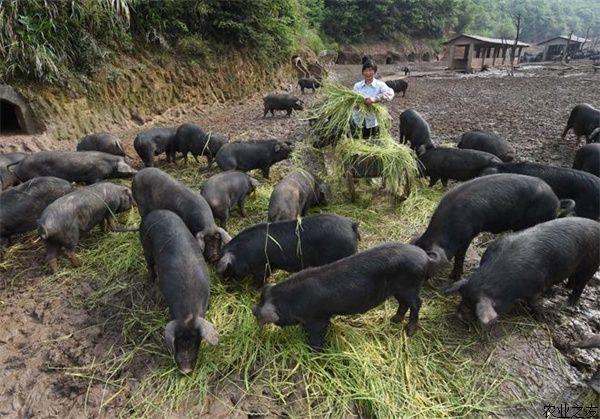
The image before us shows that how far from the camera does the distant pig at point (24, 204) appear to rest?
5.04 meters

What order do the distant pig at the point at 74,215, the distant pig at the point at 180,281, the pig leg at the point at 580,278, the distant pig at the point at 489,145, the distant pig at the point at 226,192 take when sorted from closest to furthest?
the distant pig at the point at 180,281 → the pig leg at the point at 580,278 → the distant pig at the point at 74,215 → the distant pig at the point at 226,192 → the distant pig at the point at 489,145

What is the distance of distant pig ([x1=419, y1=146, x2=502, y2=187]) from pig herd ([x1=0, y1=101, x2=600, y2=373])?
2 centimetres

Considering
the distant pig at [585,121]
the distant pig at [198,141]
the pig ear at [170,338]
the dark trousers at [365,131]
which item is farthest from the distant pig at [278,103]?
the pig ear at [170,338]

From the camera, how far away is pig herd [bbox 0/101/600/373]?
11.4 feet

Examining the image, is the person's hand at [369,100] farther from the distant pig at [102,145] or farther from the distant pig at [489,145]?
the distant pig at [102,145]

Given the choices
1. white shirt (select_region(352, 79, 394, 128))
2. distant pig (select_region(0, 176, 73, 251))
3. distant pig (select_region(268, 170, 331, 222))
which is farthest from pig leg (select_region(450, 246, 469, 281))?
distant pig (select_region(0, 176, 73, 251))

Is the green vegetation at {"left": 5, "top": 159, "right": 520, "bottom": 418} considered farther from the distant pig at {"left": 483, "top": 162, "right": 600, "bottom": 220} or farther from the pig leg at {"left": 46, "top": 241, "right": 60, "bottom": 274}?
the distant pig at {"left": 483, "top": 162, "right": 600, "bottom": 220}

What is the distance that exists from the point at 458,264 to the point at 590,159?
368 centimetres

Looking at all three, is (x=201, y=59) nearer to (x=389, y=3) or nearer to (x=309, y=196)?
(x=309, y=196)

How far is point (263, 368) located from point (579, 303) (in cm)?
332

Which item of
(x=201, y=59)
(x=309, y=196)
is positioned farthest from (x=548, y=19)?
A: (x=309, y=196)

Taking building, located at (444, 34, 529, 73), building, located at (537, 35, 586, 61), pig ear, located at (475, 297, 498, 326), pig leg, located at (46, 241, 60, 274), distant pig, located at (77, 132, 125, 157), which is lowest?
building, located at (537, 35, 586, 61)

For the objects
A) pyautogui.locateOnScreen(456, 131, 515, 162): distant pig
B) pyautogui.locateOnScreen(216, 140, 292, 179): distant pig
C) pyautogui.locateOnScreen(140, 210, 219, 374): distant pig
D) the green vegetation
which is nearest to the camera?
the green vegetation

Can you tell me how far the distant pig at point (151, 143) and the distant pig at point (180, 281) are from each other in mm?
3882
